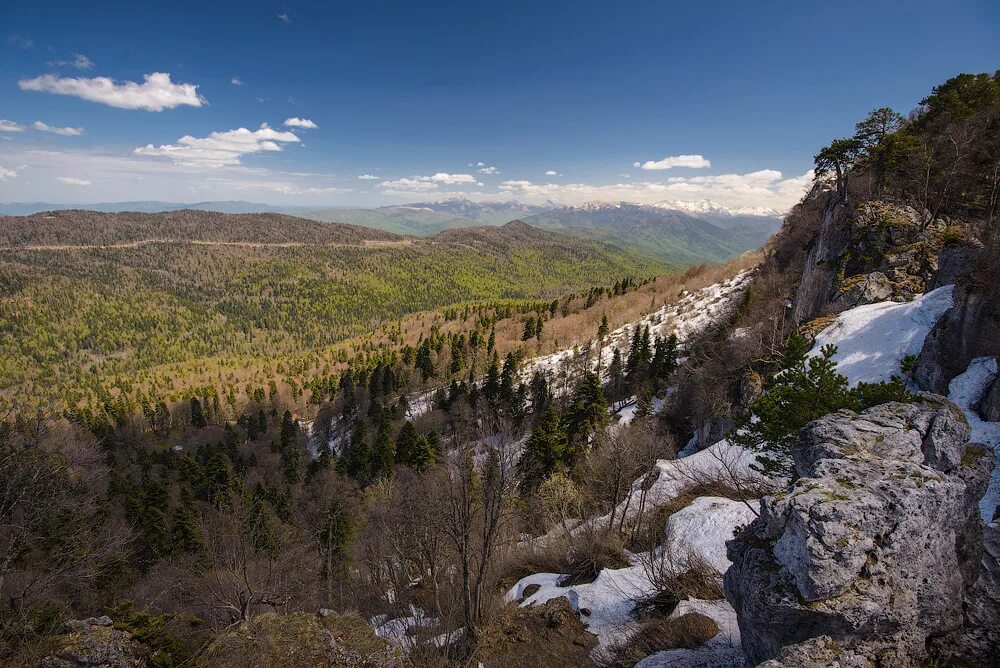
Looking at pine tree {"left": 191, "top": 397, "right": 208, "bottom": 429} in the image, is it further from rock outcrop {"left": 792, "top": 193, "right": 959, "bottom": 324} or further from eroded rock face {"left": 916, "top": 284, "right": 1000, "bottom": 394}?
eroded rock face {"left": 916, "top": 284, "right": 1000, "bottom": 394}

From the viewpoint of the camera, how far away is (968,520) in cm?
753

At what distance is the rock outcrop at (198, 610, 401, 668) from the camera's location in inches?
347

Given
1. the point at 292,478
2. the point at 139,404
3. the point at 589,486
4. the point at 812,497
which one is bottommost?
the point at 139,404

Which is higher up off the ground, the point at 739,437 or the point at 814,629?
the point at 739,437

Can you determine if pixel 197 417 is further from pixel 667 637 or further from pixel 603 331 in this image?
pixel 667 637

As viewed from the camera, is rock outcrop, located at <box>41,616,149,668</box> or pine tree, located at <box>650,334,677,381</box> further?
pine tree, located at <box>650,334,677,381</box>

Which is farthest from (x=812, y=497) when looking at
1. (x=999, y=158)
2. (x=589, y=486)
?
(x=999, y=158)

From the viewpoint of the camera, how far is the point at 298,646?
901cm

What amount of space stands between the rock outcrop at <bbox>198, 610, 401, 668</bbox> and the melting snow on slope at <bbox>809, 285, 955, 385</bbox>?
22.5 metres

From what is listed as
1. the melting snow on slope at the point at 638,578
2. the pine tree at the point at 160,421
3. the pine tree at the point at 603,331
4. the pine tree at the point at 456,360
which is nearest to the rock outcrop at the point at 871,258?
the melting snow on slope at the point at 638,578

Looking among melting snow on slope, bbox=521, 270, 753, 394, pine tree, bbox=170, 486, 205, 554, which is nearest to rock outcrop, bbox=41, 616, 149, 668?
pine tree, bbox=170, 486, 205, 554

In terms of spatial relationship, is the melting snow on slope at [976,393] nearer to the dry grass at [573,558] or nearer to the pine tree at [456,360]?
the dry grass at [573,558]

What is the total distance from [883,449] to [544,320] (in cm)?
10362

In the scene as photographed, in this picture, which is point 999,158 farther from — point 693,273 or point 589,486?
point 693,273
